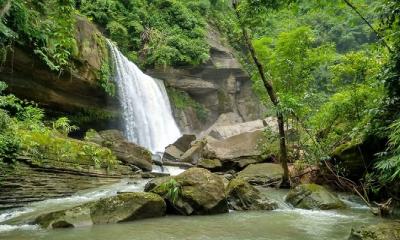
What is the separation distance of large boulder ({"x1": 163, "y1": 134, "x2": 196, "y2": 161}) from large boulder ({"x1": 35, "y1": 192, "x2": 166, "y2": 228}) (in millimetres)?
10034

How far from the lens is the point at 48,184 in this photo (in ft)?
31.8

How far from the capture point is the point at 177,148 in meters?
19.1

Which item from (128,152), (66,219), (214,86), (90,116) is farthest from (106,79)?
(214,86)

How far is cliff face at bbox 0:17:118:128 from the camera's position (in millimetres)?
13555

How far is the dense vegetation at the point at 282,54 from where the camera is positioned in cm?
759

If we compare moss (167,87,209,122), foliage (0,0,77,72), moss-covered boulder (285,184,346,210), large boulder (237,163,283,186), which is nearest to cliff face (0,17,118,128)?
foliage (0,0,77,72)

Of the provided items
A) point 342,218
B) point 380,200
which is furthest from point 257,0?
point 380,200

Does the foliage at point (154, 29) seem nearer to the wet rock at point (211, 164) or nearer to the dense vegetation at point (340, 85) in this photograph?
the dense vegetation at point (340, 85)

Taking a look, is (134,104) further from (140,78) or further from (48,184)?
(48,184)

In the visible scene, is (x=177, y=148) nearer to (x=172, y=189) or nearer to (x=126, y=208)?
(x=172, y=189)

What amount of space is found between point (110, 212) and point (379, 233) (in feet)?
14.3

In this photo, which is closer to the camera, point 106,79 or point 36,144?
point 36,144

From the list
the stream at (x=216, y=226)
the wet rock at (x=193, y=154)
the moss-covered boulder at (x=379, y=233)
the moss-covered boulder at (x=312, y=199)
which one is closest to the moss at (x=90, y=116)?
the wet rock at (x=193, y=154)

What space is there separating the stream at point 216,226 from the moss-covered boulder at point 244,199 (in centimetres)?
30
